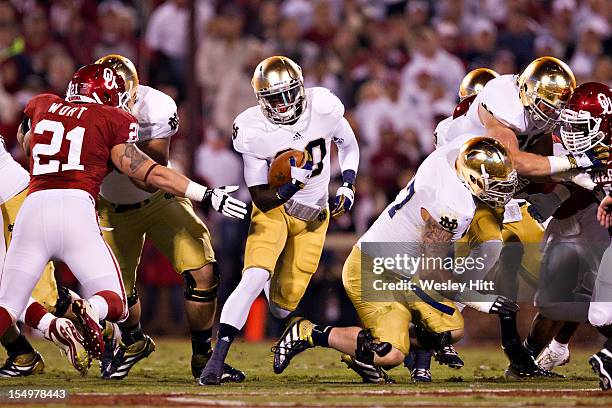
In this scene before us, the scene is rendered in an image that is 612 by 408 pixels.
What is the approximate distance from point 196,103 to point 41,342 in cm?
254

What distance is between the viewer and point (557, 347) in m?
8.11

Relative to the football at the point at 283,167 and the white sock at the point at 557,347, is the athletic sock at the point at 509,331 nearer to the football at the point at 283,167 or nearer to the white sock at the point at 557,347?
the white sock at the point at 557,347

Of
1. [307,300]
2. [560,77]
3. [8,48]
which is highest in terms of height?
[560,77]

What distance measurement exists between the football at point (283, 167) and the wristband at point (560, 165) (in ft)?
4.78

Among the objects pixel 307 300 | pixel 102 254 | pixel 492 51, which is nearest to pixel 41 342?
pixel 307 300

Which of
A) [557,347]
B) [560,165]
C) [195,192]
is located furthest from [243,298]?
[557,347]

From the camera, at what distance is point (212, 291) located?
307 inches

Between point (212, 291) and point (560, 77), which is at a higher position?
point (560, 77)

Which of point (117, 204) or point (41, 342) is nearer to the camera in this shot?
point (117, 204)

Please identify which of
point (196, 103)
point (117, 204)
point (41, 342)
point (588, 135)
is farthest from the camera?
point (196, 103)

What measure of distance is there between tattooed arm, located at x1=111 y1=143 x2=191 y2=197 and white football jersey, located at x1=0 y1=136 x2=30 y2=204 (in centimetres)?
104

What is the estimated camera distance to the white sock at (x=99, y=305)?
6.68m

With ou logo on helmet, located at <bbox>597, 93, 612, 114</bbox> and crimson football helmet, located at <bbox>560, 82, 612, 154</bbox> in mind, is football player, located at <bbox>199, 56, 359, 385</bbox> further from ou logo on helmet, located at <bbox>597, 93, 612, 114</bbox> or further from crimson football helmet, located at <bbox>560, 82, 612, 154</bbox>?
ou logo on helmet, located at <bbox>597, 93, 612, 114</bbox>

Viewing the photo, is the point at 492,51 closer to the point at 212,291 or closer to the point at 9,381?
the point at 212,291
